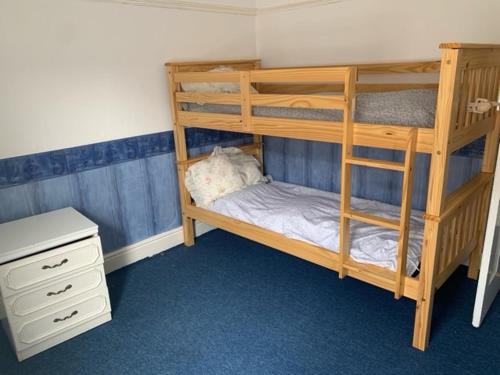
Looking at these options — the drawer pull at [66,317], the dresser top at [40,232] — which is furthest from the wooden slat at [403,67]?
the drawer pull at [66,317]

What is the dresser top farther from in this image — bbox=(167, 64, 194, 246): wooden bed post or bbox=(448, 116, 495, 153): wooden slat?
bbox=(448, 116, 495, 153): wooden slat

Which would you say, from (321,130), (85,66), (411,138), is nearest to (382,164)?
(411,138)

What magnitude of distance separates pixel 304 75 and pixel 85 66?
1449 mm

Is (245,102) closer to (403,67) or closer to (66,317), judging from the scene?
(403,67)

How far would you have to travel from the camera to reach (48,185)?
256 cm

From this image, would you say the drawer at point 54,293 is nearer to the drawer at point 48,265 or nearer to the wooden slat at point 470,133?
the drawer at point 48,265

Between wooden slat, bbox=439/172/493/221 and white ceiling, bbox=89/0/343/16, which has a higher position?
white ceiling, bbox=89/0/343/16

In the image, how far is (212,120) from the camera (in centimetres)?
276

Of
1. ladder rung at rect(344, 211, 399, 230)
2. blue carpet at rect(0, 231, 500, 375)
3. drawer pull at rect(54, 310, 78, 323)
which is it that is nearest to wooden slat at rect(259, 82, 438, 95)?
ladder rung at rect(344, 211, 399, 230)

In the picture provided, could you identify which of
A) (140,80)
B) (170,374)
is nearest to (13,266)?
(170,374)

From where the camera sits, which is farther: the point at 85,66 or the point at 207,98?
the point at 207,98

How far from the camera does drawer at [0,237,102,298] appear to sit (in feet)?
6.62

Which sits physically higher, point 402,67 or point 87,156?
point 402,67

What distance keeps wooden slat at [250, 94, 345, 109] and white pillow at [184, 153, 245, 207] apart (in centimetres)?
79
